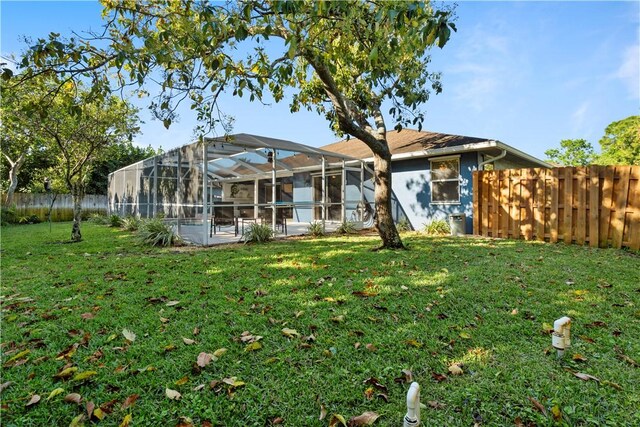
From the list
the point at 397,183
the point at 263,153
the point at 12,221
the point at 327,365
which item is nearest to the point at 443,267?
the point at 327,365

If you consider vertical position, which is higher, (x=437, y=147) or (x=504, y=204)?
(x=437, y=147)

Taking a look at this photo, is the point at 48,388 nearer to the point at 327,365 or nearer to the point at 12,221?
the point at 327,365

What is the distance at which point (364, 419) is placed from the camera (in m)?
1.88

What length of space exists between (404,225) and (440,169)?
2414 millimetres

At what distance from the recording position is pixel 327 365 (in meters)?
2.46

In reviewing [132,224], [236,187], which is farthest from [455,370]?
[236,187]

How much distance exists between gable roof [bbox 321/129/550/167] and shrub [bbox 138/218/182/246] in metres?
6.95

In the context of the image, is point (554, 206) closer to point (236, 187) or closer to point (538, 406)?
point (538, 406)

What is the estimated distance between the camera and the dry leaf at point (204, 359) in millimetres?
2439

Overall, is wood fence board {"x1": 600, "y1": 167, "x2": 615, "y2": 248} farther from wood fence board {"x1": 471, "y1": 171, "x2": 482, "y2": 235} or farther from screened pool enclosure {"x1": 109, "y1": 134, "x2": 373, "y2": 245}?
screened pool enclosure {"x1": 109, "y1": 134, "x2": 373, "y2": 245}

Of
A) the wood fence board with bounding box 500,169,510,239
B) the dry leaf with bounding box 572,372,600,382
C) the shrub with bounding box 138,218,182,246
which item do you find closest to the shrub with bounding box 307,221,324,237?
the shrub with bounding box 138,218,182,246

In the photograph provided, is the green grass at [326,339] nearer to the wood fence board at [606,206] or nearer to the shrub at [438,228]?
the wood fence board at [606,206]

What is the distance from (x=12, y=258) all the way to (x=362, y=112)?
27.5 feet

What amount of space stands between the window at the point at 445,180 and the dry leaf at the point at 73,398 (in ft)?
36.5
